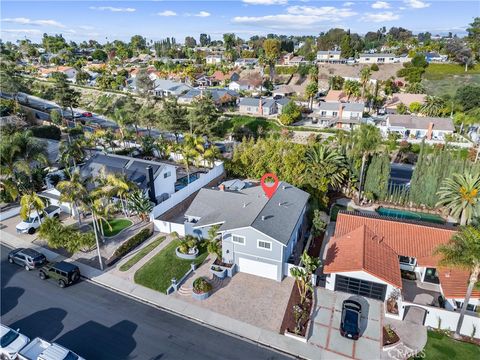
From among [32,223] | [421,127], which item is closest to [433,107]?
[421,127]

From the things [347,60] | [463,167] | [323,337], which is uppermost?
[347,60]

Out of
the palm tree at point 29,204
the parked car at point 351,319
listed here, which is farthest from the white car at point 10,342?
the parked car at point 351,319

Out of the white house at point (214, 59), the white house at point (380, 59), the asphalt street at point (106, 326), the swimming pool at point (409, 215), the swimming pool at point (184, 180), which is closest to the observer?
the asphalt street at point (106, 326)

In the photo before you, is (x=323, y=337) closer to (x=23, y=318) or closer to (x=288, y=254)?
(x=288, y=254)

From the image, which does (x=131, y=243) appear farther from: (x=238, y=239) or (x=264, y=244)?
(x=264, y=244)

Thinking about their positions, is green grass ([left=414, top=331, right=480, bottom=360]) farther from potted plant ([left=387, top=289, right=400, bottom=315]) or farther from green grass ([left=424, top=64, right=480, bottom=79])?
green grass ([left=424, top=64, right=480, bottom=79])

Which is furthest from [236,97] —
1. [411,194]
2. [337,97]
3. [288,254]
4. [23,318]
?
[23,318]

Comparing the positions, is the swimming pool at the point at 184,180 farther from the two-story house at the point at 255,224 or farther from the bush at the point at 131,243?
the bush at the point at 131,243
